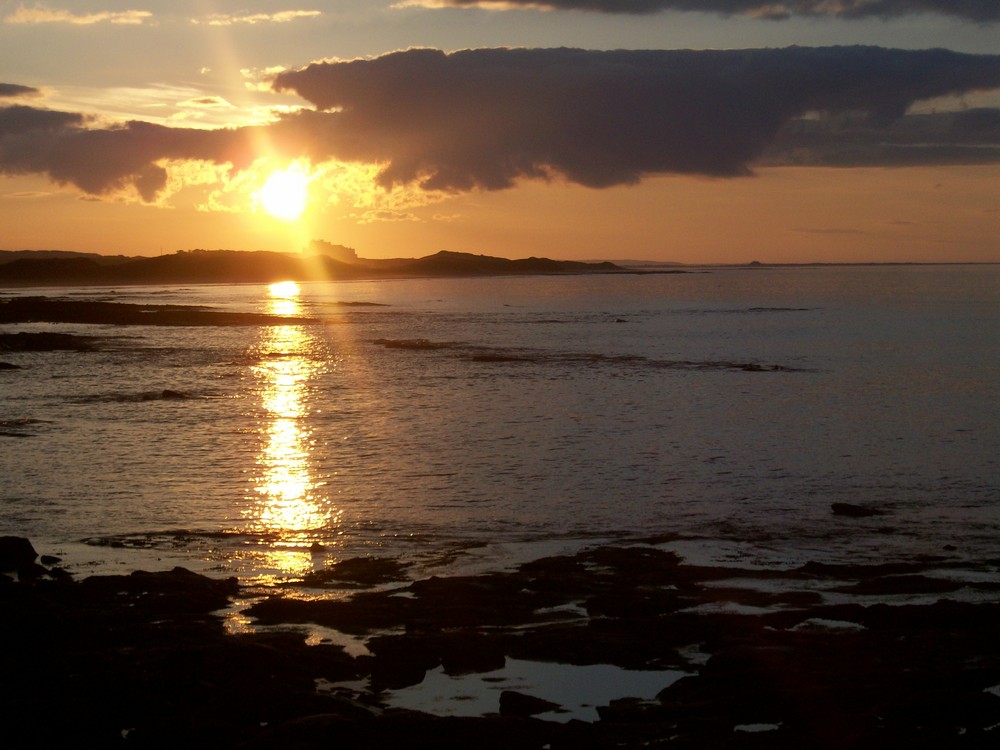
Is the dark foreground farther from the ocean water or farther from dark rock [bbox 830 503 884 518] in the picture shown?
dark rock [bbox 830 503 884 518]

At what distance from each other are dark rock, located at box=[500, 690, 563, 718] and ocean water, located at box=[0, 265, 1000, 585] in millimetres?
5532

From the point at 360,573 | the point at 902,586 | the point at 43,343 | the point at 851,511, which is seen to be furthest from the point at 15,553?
the point at 43,343

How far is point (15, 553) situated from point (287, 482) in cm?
803

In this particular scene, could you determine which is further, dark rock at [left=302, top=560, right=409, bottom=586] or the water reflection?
the water reflection

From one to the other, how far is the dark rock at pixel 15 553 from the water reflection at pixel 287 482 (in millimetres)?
3405

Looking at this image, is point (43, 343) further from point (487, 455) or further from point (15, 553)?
point (15, 553)

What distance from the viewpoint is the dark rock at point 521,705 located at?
1023cm

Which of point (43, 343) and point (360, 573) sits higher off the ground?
point (43, 343)

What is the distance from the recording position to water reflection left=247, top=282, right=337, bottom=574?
57.3ft

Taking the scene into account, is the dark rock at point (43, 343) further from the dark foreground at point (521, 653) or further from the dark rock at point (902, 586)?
the dark rock at point (902, 586)

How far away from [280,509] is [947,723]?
13434 millimetres

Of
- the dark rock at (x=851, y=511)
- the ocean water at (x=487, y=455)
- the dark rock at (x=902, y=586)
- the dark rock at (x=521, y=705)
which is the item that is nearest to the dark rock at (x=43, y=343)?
the ocean water at (x=487, y=455)

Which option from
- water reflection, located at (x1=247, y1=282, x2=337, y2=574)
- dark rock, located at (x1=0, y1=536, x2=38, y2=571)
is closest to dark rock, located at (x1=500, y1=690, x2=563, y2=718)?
water reflection, located at (x1=247, y1=282, x2=337, y2=574)

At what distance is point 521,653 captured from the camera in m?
11.8
